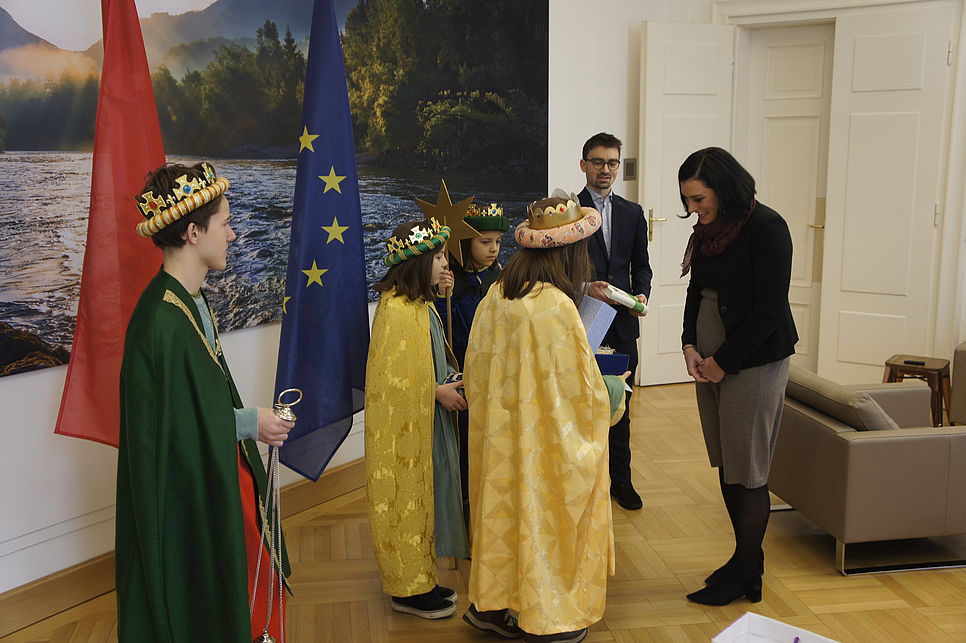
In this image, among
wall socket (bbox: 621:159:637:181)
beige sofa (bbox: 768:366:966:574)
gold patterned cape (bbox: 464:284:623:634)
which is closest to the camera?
gold patterned cape (bbox: 464:284:623:634)

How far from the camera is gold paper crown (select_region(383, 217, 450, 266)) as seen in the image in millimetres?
2910

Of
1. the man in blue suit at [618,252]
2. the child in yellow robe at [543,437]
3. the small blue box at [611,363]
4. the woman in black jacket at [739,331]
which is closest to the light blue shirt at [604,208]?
the man in blue suit at [618,252]

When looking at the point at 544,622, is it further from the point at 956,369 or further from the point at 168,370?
the point at 956,369

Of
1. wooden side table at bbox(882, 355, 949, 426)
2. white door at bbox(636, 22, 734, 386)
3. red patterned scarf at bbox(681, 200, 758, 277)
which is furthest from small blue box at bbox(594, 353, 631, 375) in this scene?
white door at bbox(636, 22, 734, 386)

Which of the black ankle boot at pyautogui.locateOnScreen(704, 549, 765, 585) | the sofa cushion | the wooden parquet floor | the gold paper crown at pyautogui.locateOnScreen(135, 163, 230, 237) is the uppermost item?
the gold paper crown at pyautogui.locateOnScreen(135, 163, 230, 237)

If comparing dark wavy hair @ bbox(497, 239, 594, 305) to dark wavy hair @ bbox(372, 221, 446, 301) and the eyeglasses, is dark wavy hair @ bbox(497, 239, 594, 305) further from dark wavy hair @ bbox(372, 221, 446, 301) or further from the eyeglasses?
the eyeglasses

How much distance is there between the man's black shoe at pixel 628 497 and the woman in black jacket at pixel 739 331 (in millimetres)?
936

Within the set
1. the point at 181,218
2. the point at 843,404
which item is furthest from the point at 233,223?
the point at 843,404

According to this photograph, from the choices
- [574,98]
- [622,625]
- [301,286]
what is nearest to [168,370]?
[301,286]

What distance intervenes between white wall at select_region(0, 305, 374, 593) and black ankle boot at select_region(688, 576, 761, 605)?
2.25 meters

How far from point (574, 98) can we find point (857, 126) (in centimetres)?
188

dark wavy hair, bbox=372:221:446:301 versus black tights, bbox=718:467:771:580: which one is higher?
dark wavy hair, bbox=372:221:446:301

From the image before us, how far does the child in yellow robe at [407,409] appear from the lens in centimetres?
293

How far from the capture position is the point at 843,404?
11.0ft
